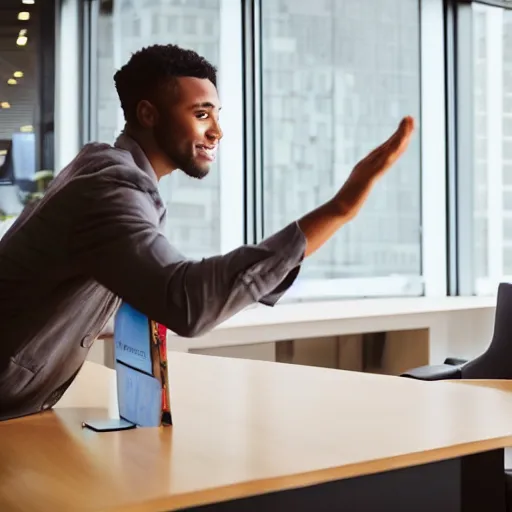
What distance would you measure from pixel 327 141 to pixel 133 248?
164 inches

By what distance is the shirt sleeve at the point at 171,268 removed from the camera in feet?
4.52

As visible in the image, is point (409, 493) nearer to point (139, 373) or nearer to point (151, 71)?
point (139, 373)

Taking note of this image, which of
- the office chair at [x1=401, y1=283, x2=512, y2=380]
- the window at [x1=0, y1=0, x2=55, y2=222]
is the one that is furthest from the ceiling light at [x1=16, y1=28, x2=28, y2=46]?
the office chair at [x1=401, y1=283, x2=512, y2=380]

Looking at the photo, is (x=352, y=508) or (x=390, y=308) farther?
(x=390, y=308)

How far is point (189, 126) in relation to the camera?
63.9 inches

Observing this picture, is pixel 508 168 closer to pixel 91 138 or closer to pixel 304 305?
pixel 304 305

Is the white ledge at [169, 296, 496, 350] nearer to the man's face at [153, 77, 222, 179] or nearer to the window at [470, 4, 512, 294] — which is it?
the window at [470, 4, 512, 294]

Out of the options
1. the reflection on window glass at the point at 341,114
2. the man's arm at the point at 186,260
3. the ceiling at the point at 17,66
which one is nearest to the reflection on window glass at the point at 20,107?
the ceiling at the point at 17,66

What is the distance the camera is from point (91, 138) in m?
5.03

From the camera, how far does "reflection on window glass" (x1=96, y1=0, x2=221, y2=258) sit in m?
5.02

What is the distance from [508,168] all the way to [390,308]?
1.63 metres

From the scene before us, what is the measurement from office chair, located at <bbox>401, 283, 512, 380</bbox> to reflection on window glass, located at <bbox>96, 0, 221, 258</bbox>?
1.76 m

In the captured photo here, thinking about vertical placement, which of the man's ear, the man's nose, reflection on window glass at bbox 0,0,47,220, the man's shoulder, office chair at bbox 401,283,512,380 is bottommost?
office chair at bbox 401,283,512,380

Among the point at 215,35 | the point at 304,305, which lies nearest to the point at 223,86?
the point at 215,35
